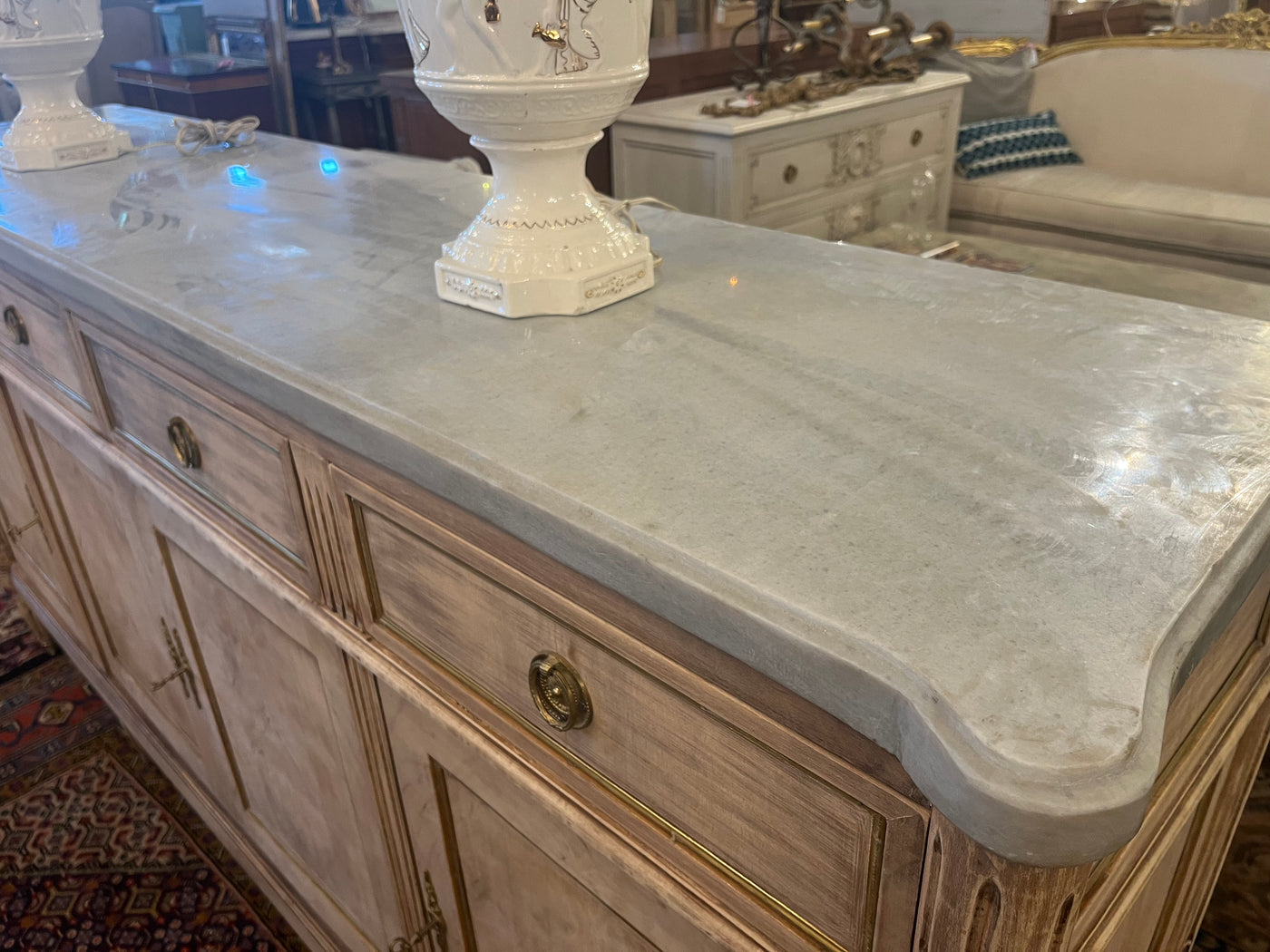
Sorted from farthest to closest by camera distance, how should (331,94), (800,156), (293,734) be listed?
(800,156) < (331,94) < (293,734)

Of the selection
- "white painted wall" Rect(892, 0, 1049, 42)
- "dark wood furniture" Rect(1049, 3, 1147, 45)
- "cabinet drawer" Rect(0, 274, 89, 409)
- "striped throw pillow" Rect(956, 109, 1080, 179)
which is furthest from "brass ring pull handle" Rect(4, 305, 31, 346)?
"dark wood furniture" Rect(1049, 3, 1147, 45)

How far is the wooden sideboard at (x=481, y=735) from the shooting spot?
15.5 inches

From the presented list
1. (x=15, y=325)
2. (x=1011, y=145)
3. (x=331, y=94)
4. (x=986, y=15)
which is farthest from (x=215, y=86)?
(x=986, y=15)

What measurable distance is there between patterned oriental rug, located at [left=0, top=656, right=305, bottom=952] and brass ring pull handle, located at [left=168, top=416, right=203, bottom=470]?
66 cm

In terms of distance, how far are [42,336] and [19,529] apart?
1.79 feet

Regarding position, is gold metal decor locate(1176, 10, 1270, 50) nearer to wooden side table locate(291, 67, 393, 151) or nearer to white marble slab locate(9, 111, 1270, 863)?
wooden side table locate(291, 67, 393, 151)

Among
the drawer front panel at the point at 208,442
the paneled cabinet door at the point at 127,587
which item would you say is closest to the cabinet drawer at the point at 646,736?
the drawer front panel at the point at 208,442

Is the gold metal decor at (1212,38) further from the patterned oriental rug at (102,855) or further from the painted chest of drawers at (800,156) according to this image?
the patterned oriental rug at (102,855)

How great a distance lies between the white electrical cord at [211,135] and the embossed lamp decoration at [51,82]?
3.0 inches

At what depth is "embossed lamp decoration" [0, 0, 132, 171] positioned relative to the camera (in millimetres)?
1089

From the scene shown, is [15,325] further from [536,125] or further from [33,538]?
[536,125]

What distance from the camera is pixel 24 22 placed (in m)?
1.08

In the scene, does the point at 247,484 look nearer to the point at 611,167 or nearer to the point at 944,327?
the point at 944,327

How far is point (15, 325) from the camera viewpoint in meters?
1.01
